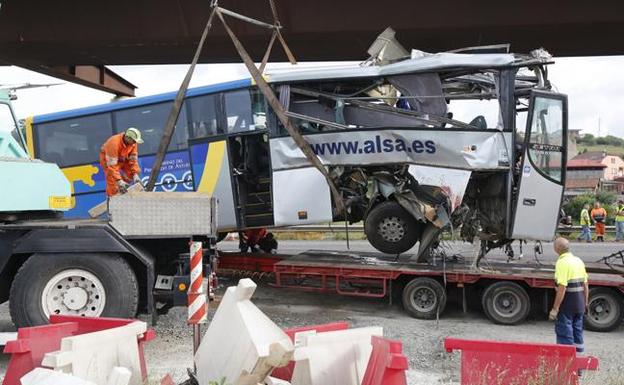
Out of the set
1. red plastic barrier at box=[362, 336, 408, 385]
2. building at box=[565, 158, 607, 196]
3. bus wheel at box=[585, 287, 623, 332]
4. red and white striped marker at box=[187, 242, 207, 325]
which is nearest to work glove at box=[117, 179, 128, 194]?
red and white striped marker at box=[187, 242, 207, 325]

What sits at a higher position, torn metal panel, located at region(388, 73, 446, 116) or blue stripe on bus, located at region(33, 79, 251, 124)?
blue stripe on bus, located at region(33, 79, 251, 124)

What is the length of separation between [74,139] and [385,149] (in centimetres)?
576

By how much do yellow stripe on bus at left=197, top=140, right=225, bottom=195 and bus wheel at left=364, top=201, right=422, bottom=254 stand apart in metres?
2.61

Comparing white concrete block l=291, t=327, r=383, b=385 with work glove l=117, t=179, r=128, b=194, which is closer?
white concrete block l=291, t=327, r=383, b=385

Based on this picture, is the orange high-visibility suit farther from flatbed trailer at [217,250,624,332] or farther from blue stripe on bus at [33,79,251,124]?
flatbed trailer at [217,250,624,332]

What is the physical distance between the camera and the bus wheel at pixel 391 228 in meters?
9.09

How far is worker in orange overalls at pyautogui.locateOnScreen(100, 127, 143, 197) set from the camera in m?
8.09

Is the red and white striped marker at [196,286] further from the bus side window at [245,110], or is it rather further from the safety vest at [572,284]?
the safety vest at [572,284]

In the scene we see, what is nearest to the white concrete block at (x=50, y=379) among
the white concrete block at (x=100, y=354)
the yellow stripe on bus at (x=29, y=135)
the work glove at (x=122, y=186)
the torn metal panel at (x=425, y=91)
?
the white concrete block at (x=100, y=354)

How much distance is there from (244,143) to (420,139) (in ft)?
9.75

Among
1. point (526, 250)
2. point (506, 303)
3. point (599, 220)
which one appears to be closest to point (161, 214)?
point (506, 303)

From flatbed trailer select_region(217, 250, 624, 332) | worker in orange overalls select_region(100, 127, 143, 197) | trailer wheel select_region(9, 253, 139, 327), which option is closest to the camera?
trailer wheel select_region(9, 253, 139, 327)

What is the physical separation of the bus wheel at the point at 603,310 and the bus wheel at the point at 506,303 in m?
0.79

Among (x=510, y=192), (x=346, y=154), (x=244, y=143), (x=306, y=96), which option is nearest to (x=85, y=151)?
(x=244, y=143)
